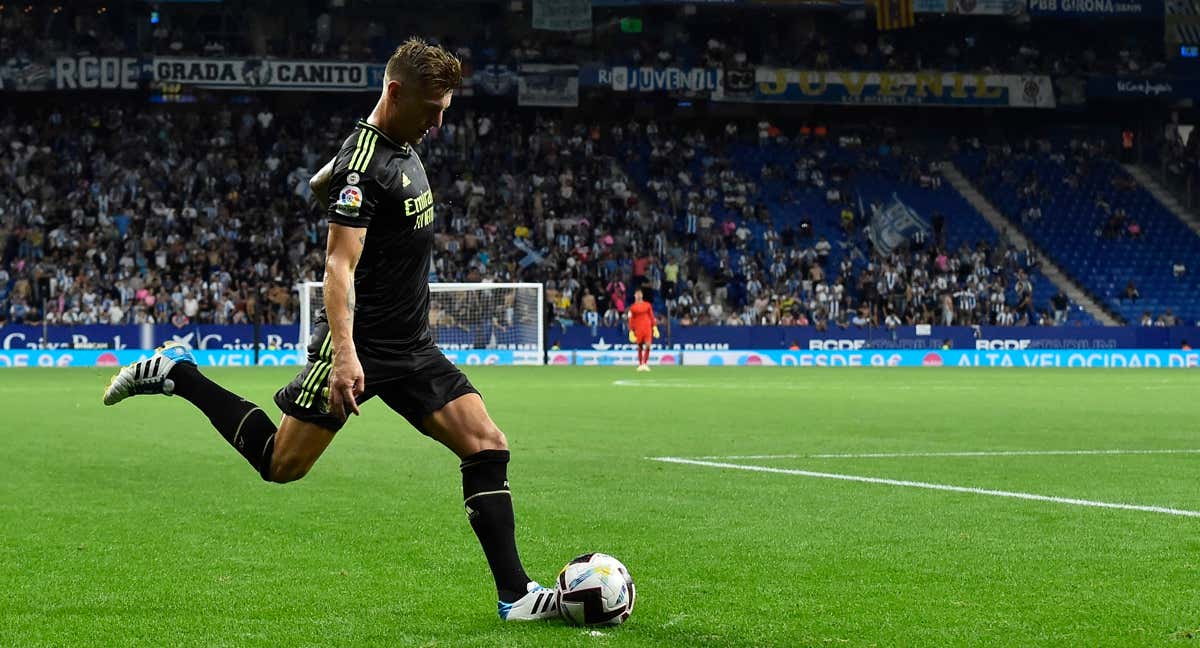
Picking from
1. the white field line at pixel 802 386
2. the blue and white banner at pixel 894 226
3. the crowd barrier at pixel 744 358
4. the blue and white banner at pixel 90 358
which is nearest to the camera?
the white field line at pixel 802 386

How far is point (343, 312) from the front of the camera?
217 inches

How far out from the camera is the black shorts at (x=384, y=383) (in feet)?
18.9

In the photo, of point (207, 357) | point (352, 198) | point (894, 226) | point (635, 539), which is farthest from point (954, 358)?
point (352, 198)

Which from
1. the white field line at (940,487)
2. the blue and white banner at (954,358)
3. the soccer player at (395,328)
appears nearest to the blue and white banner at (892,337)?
the blue and white banner at (954,358)

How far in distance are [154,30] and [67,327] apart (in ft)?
46.0

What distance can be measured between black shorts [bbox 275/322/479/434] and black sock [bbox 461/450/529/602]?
27cm

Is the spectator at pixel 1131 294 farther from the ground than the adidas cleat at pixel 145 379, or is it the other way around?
the spectator at pixel 1131 294

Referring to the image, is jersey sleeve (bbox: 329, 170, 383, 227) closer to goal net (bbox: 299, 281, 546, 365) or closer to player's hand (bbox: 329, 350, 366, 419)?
player's hand (bbox: 329, 350, 366, 419)

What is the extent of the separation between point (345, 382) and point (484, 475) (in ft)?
2.30

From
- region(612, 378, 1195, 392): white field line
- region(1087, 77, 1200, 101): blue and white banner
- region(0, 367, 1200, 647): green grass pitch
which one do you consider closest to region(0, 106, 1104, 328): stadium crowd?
region(1087, 77, 1200, 101): blue and white banner

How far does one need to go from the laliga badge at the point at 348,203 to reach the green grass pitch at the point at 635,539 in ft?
4.71

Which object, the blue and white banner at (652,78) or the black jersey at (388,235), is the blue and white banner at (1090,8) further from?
the black jersey at (388,235)

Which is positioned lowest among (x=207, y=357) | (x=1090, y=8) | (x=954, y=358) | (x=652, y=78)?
(x=954, y=358)

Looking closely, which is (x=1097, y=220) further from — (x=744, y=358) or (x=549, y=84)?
(x=549, y=84)
